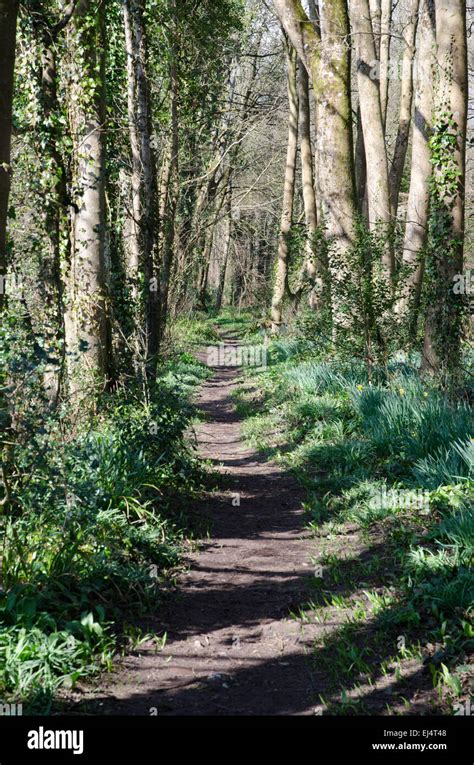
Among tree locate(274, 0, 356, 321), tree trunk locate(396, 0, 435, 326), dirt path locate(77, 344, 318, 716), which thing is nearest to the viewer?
dirt path locate(77, 344, 318, 716)

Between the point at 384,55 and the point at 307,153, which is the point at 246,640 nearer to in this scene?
the point at 384,55

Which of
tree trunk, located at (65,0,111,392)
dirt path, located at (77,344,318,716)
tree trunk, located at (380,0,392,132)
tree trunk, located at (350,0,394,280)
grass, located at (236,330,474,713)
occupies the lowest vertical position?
dirt path, located at (77,344,318,716)

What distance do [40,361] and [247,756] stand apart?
2.60 metres

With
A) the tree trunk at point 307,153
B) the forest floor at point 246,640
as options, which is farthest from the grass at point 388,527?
the tree trunk at point 307,153

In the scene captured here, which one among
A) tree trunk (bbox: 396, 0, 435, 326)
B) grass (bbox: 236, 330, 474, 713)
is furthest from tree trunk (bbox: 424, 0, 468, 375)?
tree trunk (bbox: 396, 0, 435, 326)

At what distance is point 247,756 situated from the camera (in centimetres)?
339

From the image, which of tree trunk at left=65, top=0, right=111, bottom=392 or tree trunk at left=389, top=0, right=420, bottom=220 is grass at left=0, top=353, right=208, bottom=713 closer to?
tree trunk at left=65, top=0, right=111, bottom=392

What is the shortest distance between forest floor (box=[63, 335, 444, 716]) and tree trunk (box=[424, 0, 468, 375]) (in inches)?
111

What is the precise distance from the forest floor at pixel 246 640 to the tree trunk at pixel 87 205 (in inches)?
90.4

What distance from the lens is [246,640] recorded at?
4.75 m

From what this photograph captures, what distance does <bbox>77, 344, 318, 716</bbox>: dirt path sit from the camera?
3.98m

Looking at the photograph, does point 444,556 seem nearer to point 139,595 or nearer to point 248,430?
point 139,595

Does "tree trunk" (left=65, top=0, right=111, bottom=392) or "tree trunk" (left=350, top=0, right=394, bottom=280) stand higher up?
"tree trunk" (left=350, top=0, right=394, bottom=280)

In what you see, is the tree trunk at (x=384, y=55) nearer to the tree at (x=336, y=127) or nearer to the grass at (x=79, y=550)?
the tree at (x=336, y=127)
